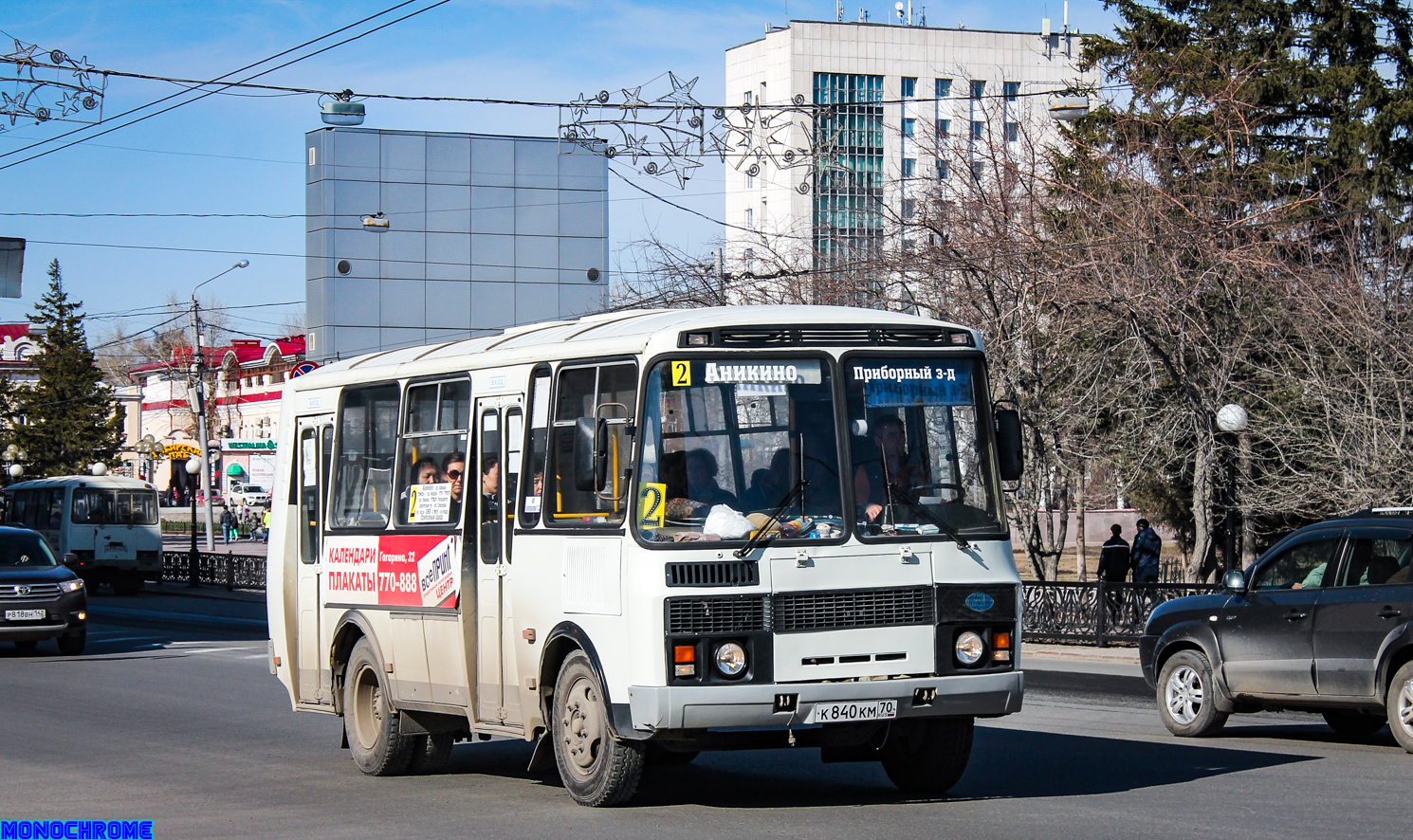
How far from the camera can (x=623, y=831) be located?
8508 millimetres

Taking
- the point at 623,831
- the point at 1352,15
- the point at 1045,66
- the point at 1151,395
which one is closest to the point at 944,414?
the point at 623,831

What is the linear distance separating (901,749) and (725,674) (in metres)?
1.88

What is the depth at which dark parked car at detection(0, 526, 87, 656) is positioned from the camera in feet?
75.4

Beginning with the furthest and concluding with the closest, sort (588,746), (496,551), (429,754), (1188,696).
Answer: (1188,696) → (429,754) → (496,551) → (588,746)

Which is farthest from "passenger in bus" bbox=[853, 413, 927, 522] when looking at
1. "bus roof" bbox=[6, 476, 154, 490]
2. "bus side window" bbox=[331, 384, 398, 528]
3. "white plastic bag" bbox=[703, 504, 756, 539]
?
"bus roof" bbox=[6, 476, 154, 490]

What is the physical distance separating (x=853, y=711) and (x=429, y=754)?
4.19m

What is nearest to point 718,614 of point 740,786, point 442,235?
point 740,786

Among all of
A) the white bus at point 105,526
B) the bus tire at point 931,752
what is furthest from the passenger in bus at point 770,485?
the white bus at point 105,526

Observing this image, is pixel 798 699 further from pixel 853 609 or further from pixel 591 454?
pixel 591 454

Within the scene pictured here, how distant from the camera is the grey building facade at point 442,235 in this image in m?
51.8

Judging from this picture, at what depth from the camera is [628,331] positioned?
9461 millimetres

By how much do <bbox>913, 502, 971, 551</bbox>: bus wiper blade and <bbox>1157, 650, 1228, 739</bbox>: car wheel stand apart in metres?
5.00

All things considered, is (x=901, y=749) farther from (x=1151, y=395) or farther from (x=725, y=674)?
(x=1151, y=395)

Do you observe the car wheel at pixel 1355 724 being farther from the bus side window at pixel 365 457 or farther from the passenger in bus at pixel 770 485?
the bus side window at pixel 365 457
